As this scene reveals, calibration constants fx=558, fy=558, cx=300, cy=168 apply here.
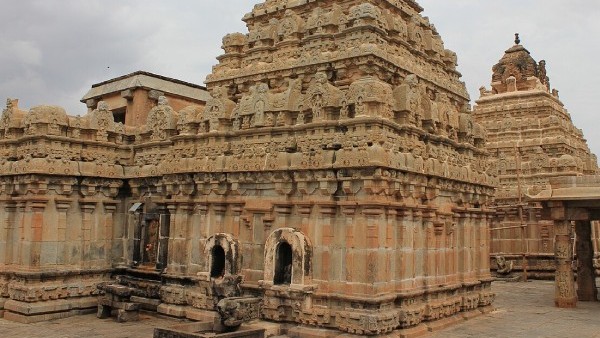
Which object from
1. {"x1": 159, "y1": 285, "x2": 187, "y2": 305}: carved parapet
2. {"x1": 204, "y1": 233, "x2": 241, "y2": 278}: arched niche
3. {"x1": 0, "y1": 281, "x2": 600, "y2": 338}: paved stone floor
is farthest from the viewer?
{"x1": 159, "y1": 285, "x2": 187, "y2": 305}: carved parapet

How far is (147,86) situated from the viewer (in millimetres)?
19609

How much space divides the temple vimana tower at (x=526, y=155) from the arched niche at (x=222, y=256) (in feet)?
61.5

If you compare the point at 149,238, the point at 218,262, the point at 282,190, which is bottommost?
the point at 218,262

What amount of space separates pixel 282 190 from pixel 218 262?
302 centimetres

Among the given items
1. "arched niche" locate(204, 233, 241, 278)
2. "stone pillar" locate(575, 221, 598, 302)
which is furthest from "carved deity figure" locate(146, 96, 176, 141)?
"stone pillar" locate(575, 221, 598, 302)

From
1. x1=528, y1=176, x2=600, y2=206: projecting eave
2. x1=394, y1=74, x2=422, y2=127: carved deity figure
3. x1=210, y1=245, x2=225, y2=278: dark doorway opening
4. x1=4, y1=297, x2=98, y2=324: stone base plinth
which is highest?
x1=394, y1=74, x2=422, y2=127: carved deity figure

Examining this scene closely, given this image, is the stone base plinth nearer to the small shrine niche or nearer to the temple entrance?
the small shrine niche

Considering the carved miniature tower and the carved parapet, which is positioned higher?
the carved miniature tower

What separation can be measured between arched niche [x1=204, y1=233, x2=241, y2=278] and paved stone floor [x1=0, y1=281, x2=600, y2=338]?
1.91m

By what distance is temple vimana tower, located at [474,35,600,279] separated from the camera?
29250mm

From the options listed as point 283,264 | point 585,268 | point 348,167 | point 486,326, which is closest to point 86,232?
point 283,264

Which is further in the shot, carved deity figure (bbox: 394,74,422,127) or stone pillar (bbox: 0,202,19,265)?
stone pillar (bbox: 0,202,19,265)

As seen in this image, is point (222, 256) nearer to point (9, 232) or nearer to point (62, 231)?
point (62, 231)

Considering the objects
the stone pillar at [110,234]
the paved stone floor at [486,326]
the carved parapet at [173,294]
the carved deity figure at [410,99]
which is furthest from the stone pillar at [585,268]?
the stone pillar at [110,234]
